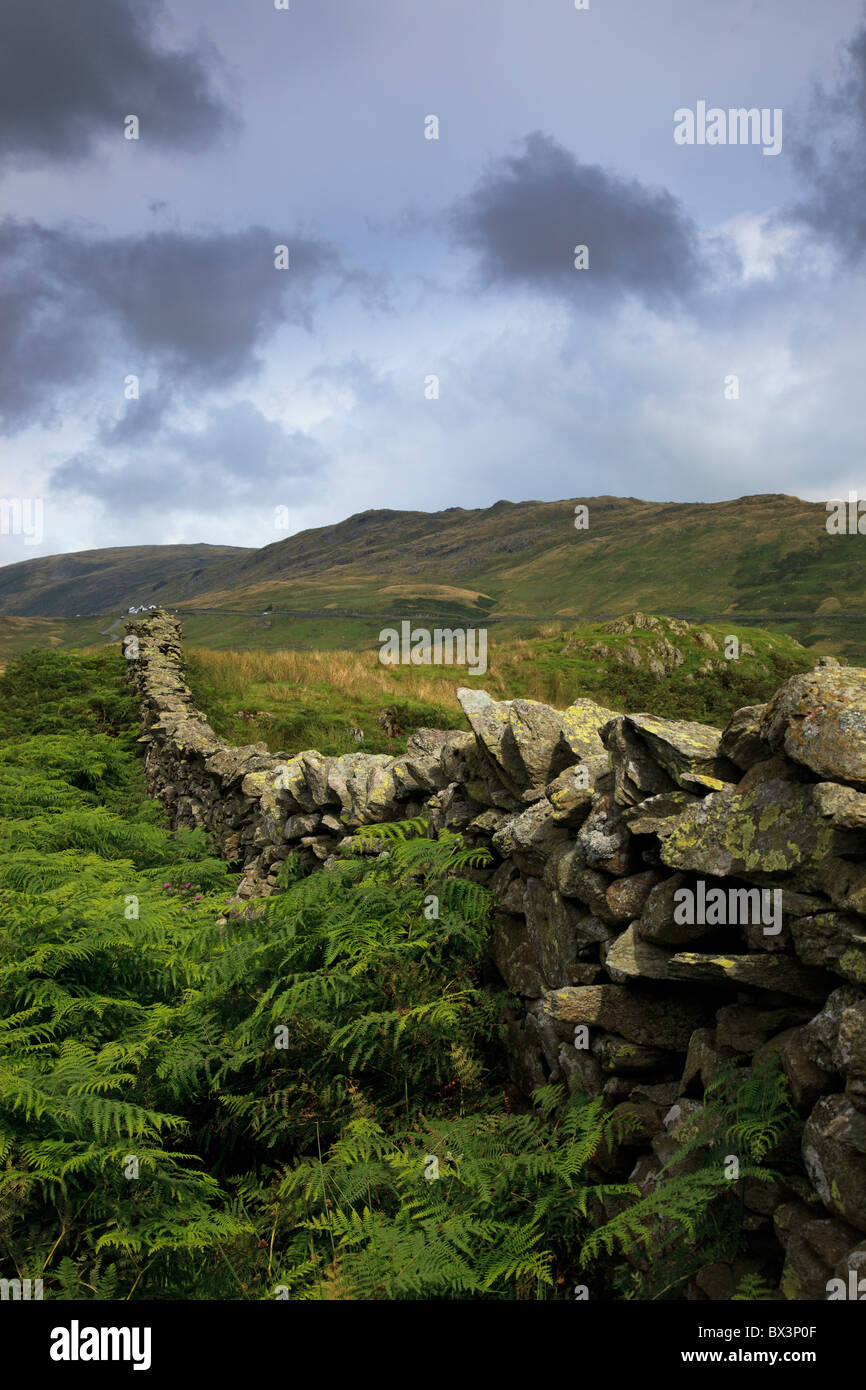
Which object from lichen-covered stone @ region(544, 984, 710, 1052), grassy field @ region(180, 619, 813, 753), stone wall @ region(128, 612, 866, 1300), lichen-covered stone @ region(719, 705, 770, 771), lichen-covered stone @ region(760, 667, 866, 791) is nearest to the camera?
stone wall @ region(128, 612, 866, 1300)

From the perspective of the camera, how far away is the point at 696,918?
4039mm

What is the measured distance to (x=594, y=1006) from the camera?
462 cm

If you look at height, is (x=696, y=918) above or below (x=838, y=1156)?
above

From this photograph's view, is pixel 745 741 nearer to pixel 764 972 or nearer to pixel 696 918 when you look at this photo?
pixel 696 918

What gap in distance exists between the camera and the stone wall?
10.0ft

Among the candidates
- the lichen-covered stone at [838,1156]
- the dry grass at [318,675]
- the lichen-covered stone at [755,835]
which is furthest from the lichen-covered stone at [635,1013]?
the dry grass at [318,675]

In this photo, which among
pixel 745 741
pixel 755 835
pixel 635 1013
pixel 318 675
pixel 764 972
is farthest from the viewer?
pixel 318 675

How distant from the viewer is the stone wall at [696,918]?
305cm

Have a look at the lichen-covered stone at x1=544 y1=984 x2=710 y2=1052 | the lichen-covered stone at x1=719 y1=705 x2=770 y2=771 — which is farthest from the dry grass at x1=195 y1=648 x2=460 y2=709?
the lichen-covered stone at x1=719 y1=705 x2=770 y2=771

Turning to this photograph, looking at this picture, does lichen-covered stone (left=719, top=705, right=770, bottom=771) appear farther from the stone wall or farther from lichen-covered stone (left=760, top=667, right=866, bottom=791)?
lichen-covered stone (left=760, top=667, right=866, bottom=791)

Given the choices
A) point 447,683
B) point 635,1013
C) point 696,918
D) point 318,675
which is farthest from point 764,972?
point 447,683

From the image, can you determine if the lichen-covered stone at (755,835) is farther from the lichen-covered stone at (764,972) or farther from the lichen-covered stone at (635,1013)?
the lichen-covered stone at (635,1013)

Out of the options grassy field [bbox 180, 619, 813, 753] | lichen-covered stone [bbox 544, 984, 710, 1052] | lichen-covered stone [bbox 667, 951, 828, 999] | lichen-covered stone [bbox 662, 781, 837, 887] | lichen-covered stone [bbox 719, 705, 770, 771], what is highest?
grassy field [bbox 180, 619, 813, 753]

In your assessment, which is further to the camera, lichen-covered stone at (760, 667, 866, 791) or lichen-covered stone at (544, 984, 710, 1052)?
lichen-covered stone at (544, 984, 710, 1052)
